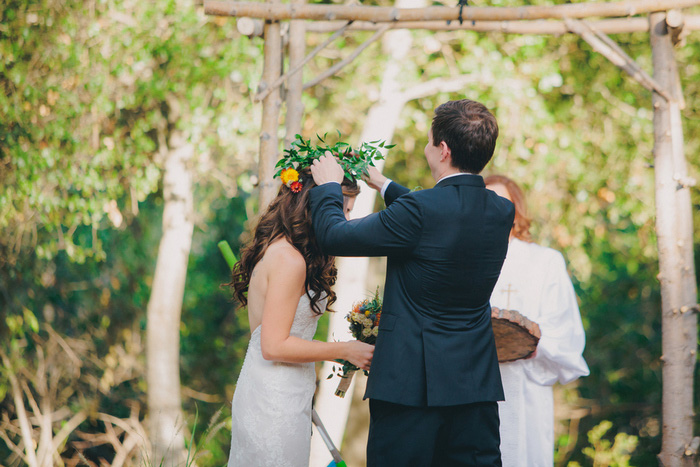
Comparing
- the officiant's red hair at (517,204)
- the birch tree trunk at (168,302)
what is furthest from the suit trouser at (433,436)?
the birch tree trunk at (168,302)

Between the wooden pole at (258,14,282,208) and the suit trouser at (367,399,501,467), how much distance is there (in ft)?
4.88

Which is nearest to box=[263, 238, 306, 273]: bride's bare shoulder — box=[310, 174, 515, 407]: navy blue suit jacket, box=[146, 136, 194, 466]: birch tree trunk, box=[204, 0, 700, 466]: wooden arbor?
box=[310, 174, 515, 407]: navy blue suit jacket

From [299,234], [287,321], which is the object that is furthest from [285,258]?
[287,321]

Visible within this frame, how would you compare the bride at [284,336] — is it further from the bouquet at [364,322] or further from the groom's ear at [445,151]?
the groom's ear at [445,151]

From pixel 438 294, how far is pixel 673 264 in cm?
180

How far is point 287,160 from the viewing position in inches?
97.4

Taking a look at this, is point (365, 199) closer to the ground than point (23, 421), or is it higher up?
higher up

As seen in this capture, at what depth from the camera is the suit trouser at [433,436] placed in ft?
6.96

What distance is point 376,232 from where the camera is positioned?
207cm

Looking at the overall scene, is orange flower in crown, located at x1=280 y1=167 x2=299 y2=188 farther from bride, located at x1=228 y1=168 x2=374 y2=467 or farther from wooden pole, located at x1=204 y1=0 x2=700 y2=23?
wooden pole, located at x1=204 y1=0 x2=700 y2=23

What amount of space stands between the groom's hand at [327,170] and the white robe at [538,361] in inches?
51.1

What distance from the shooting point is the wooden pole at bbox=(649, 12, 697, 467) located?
3.27 meters

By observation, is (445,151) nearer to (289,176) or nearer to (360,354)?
(289,176)

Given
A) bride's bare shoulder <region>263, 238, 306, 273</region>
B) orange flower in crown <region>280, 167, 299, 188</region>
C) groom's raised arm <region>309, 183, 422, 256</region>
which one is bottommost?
bride's bare shoulder <region>263, 238, 306, 273</region>
